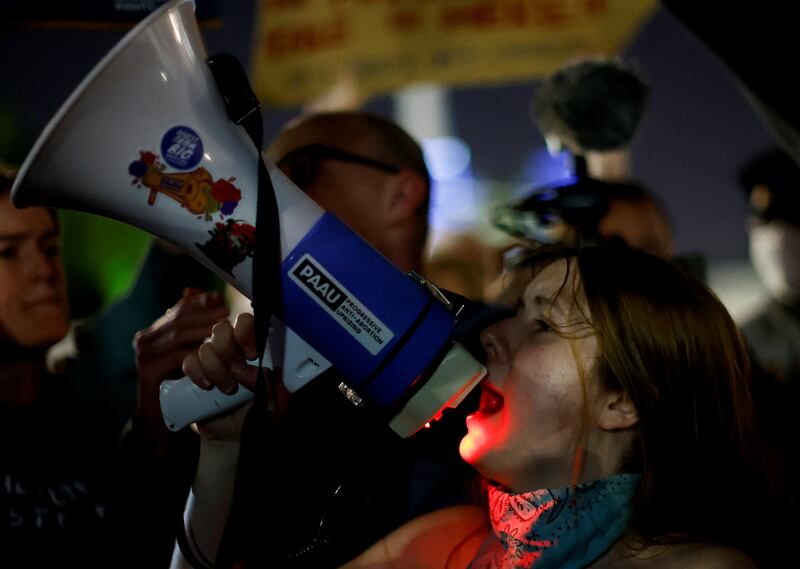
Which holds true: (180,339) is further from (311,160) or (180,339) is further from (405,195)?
(405,195)

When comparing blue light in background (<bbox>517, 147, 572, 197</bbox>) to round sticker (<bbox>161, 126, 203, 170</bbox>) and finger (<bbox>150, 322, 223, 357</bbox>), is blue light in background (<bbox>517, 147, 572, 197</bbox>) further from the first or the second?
round sticker (<bbox>161, 126, 203, 170</bbox>)

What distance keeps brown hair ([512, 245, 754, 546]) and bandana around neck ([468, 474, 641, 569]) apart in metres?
0.04

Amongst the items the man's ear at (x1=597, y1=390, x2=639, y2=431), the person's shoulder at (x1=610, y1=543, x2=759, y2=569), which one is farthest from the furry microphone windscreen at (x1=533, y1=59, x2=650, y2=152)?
the person's shoulder at (x1=610, y1=543, x2=759, y2=569)

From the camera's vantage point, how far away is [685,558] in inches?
52.8

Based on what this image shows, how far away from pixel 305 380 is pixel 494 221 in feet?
2.82

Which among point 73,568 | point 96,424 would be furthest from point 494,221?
point 73,568

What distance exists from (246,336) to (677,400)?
77cm

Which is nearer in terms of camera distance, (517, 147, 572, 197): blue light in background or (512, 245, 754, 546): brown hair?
(512, 245, 754, 546): brown hair

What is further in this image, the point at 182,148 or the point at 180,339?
the point at 180,339

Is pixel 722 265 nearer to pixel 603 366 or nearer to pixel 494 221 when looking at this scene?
pixel 494 221

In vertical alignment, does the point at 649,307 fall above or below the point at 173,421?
above

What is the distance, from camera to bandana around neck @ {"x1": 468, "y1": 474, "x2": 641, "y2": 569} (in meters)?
1.42

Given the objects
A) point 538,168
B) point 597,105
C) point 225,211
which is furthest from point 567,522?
point 538,168

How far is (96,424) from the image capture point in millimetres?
1976
